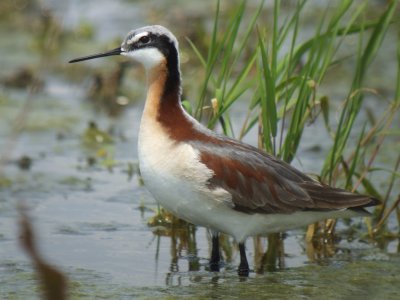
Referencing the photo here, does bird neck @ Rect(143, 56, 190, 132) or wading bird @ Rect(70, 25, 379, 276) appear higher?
bird neck @ Rect(143, 56, 190, 132)

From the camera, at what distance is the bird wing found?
5891 mm

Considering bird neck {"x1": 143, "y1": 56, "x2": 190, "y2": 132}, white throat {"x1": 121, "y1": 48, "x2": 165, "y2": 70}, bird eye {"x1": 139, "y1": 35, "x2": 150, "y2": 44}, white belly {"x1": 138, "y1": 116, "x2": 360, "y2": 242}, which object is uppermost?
bird eye {"x1": 139, "y1": 35, "x2": 150, "y2": 44}

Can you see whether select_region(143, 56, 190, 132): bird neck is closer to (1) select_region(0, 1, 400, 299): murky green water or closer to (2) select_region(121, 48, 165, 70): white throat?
(2) select_region(121, 48, 165, 70): white throat

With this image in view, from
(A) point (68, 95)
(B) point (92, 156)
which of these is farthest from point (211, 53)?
(A) point (68, 95)

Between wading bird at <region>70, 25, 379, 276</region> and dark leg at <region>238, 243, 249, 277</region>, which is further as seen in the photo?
dark leg at <region>238, 243, 249, 277</region>

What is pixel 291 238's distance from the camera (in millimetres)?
7082

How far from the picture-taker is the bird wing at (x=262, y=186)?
5891 millimetres

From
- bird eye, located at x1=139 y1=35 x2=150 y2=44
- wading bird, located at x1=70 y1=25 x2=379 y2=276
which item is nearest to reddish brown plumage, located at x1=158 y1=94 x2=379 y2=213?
wading bird, located at x1=70 y1=25 x2=379 y2=276

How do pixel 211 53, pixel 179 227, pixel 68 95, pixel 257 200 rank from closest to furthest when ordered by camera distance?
pixel 257 200
pixel 211 53
pixel 179 227
pixel 68 95

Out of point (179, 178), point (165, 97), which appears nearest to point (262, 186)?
point (179, 178)

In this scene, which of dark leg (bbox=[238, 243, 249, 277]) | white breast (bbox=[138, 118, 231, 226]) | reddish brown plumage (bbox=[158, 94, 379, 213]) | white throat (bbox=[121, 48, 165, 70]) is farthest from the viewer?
white throat (bbox=[121, 48, 165, 70])

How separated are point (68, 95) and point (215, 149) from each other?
18.3 ft

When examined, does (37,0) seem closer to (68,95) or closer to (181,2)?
(181,2)

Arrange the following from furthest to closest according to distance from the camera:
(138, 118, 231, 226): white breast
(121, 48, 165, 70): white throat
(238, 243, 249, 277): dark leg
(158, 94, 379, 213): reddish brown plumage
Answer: (121, 48, 165, 70): white throat
(238, 243, 249, 277): dark leg
(158, 94, 379, 213): reddish brown plumage
(138, 118, 231, 226): white breast
